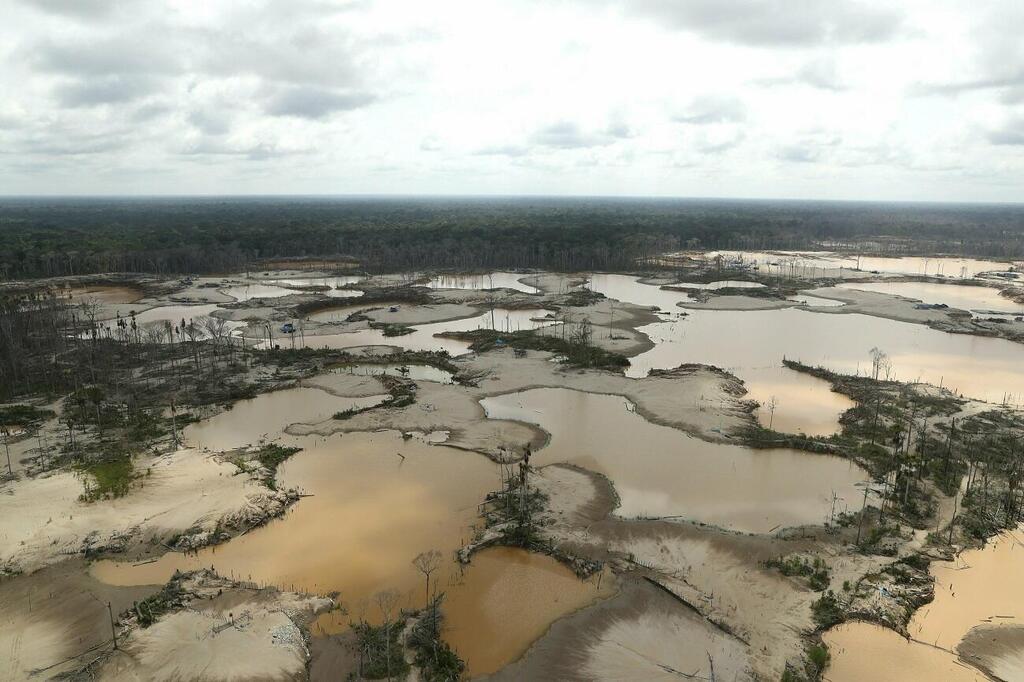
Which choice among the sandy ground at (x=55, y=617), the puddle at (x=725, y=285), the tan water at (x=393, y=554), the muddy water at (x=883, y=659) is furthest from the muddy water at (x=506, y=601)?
the puddle at (x=725, y=285)

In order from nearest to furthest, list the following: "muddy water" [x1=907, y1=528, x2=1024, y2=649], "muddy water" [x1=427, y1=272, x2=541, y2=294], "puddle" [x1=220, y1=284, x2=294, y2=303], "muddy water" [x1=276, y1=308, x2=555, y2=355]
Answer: "muddy water" [x1=907, y1=528, x2=1024, y2=649], "muddy water" [x1=276, y1=308, x2=555, y2=355], "puddle" [x1=220, y1=284, x2=294, y2=303], "muddy water" [x1=427, y1=272, x2=541, y2=294]

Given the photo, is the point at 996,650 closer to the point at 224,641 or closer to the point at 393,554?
the point at 393,554

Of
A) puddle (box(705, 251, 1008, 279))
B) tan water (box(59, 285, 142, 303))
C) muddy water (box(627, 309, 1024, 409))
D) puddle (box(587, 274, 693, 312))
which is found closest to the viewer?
muddy water (box(627, 309, 1024, 409))

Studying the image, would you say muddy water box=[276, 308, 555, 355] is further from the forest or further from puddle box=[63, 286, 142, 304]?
the forest

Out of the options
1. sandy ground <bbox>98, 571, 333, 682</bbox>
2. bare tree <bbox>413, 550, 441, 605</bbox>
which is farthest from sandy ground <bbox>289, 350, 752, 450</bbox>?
sandy ground <bbox>98, 571, 333, 682</bbox>

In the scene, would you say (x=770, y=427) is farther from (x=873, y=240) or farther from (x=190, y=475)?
(x=873, y=240)

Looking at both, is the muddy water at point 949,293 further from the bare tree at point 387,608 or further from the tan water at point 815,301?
the bare tree at point 387,608

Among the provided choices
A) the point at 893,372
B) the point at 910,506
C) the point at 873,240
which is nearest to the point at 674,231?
the point at 873,240
